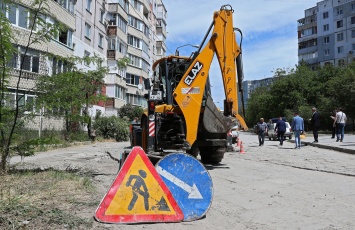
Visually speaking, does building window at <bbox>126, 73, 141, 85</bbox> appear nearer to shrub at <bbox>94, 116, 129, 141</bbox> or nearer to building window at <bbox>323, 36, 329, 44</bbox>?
shrub at <bbox>94, 116, 129, 141</bbox>

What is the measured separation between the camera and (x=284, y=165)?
11.9m

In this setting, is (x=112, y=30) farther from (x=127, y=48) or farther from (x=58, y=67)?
(x=58, y=67)

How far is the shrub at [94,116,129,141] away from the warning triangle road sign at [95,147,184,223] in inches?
998

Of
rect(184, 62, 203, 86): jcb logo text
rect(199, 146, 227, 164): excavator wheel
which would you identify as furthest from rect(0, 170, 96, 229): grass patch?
rect(199, 146, 227, 164): excavator wheel

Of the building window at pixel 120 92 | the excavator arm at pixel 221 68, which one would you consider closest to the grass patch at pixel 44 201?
the excavator arm at pixel 221 68

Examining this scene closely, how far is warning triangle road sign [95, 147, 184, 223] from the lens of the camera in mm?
4695

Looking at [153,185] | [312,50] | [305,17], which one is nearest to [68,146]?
[153,185]

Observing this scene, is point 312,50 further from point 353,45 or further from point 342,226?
point 342,226

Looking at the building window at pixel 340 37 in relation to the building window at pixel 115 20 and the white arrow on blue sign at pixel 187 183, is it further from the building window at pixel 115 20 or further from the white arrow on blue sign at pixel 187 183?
→ the white arrow on blue sign at pixel 187 183

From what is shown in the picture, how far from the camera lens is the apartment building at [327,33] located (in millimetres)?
74625

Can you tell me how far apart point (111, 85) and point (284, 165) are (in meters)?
33.1

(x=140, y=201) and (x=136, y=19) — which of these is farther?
(x=136, y=19)

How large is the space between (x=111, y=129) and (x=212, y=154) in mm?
19771

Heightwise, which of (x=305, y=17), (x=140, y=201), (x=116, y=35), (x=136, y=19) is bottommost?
(x=140, y=201)
